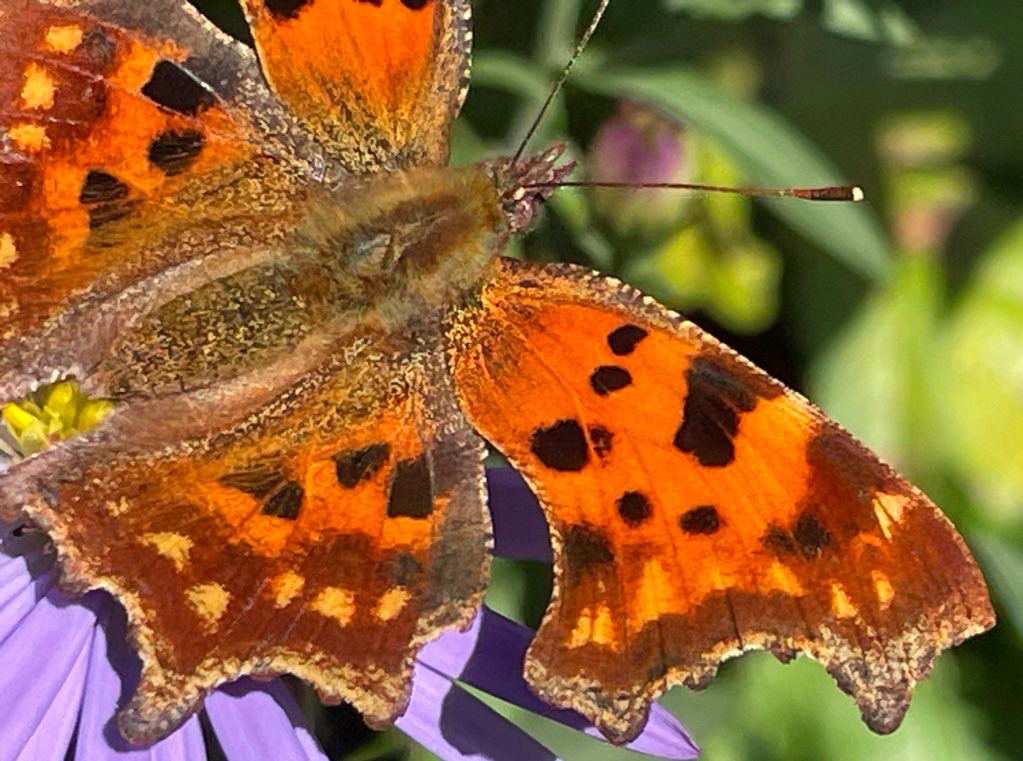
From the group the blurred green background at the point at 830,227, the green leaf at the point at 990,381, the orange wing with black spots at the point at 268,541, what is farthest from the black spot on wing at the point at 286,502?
the green leaf at the point at 990,381

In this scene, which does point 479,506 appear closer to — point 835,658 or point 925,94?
point 835,658

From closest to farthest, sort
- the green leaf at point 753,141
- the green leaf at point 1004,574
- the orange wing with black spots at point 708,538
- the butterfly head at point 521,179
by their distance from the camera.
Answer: the orange wing with black spots at point 708,538 < the butterfly head at point 521,179 < the green leaf at point 753,141 < the green leaf at point 1004,574

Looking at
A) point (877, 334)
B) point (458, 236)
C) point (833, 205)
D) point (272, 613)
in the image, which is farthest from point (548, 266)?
point (877, 334)

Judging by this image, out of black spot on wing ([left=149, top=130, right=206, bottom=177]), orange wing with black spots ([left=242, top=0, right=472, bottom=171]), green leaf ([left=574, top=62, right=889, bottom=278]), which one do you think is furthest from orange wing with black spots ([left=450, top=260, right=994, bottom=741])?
green leaf ([left=574, top=62, right=889, bottom=278])

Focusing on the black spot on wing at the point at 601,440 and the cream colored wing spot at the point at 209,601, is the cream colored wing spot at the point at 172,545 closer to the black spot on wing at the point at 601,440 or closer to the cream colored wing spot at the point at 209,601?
the cream colored wing spot at the point at 209,601

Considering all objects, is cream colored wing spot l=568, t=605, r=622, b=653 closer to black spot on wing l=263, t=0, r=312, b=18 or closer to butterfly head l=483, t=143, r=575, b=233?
butterfly head l=483, t=143, r=575, b=233

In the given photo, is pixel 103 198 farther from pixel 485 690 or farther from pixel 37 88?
pixel 485 690
